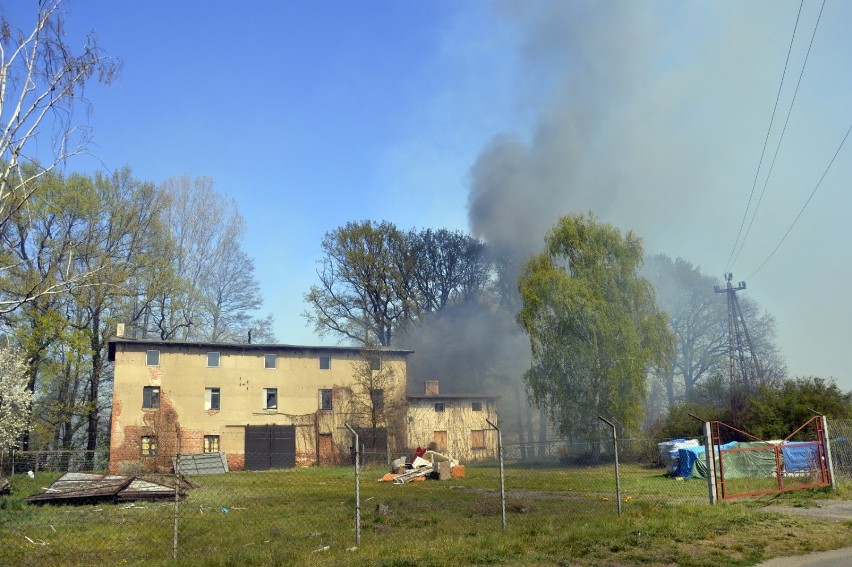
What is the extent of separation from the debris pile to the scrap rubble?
33.3 ft

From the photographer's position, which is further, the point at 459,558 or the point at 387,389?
the point at 387,389

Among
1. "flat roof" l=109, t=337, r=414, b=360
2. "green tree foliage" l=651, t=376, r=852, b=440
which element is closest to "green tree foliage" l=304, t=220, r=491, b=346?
"flat roof" l=109, t=337, r=414, b=360

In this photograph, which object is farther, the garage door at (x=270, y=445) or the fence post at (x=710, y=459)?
the garage door at (x=270, y=445)

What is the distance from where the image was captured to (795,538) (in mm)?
10102

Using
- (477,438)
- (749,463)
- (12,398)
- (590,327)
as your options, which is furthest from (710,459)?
(477,438)

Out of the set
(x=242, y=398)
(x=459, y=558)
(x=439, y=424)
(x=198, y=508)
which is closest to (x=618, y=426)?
(x=439, y=424)

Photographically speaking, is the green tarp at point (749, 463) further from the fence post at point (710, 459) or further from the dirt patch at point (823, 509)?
the fence post at point (710, 459)

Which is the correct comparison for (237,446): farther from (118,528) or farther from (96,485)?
(118,528)

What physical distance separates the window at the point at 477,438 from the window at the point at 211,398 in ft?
55.1

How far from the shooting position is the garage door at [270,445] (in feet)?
142

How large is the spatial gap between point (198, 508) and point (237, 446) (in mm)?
27875

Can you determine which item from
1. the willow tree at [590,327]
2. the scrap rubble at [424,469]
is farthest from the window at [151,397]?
the willow tree at [590,327]

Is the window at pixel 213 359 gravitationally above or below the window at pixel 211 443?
above

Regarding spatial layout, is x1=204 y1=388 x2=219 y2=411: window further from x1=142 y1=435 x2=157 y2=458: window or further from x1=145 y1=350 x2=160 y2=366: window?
x1=142 y1=435 x2=157 y2=458: window
